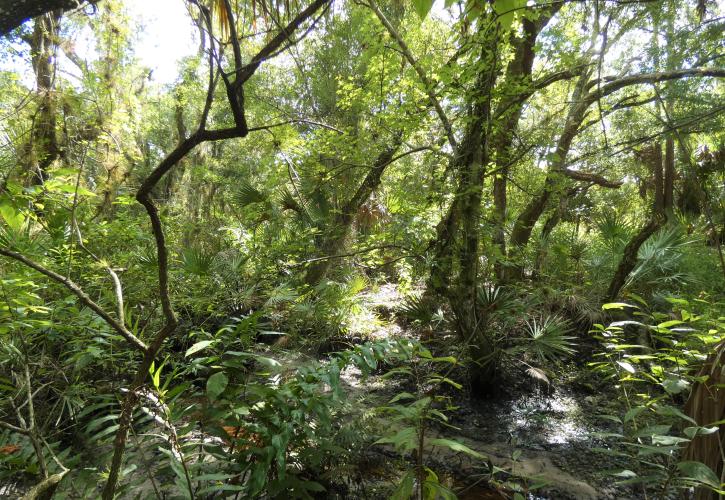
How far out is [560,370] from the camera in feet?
16.3

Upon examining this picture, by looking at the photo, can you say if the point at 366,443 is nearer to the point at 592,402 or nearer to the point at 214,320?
the point at 592,402

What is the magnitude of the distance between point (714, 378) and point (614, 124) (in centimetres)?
968

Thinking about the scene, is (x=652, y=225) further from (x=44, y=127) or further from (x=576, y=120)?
(x=44, y=127)

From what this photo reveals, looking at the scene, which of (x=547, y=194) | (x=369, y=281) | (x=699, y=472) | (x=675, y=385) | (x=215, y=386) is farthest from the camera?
(x=369, y=281)

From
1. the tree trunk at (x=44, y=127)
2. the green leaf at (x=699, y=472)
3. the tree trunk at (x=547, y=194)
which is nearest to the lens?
the green leaf at (x=699, y=472)

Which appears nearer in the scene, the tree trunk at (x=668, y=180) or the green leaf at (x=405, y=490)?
the green leaf at (x=405, y=490)

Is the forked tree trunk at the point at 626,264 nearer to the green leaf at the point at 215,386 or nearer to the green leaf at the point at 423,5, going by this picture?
the green leaf at the point at 423,5

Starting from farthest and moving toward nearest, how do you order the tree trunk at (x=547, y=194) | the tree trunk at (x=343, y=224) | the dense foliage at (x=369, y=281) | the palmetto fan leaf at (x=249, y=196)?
the palmetto fan leaf at (x=249, y=196), the tree trunk at (x=547, y=194), the tree trunk at (x=343, y=224), the dense foliage at (x=369, y=281)

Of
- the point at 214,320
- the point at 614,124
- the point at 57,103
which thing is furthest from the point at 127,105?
the point at 614,124

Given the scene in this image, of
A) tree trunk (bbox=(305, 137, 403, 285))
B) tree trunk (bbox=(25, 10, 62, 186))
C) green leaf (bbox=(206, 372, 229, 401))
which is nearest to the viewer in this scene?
green leaf (bbox=(206, 372, 229, 401))

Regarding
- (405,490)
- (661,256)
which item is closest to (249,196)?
(405,490)

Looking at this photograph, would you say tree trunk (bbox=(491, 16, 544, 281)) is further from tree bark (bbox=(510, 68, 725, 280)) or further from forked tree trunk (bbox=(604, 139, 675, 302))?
forked tree trunk (bbox=(604, 139, 675, 302))

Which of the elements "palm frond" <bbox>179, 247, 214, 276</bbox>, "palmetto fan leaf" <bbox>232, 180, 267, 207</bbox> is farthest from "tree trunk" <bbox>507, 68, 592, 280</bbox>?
"palm frond" <bbox>179, 247, 214, 276</bbox>

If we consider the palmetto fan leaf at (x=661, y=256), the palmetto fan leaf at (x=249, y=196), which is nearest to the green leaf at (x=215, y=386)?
the palmetto fan leaf at (x=249, y=196)
